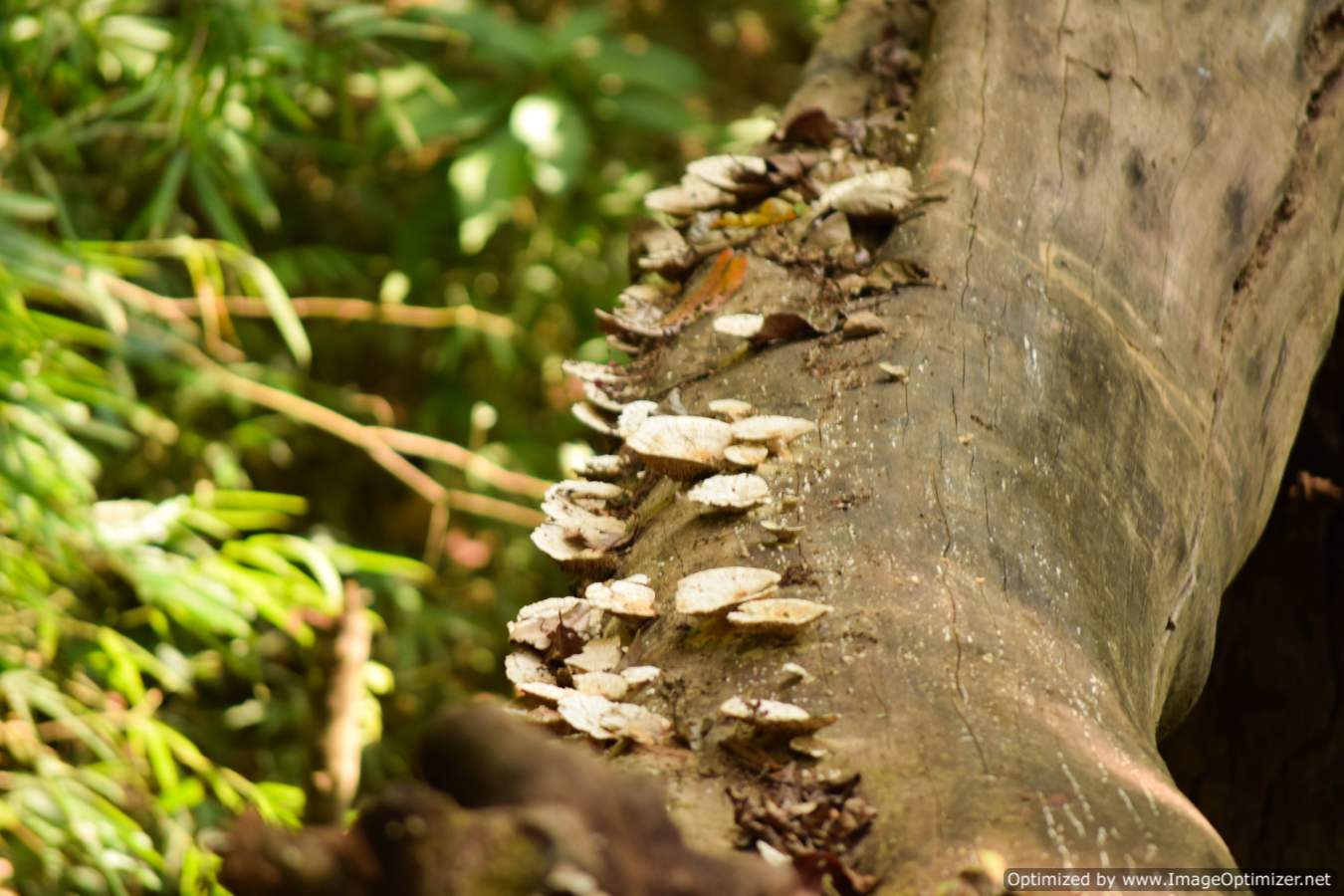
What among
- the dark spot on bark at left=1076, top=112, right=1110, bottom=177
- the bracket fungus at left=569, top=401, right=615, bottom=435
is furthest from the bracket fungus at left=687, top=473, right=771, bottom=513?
the dark spot on bark at left=1076, top=112, right=1110, bottom=177

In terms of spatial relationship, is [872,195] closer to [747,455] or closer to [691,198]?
[691,198]

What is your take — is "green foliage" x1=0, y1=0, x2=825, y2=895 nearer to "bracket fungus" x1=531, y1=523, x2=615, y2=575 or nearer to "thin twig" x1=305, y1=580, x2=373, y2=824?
"thin twig" x1=305, y1=580, x2=373, y2=824

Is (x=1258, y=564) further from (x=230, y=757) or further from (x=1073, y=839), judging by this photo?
(x=230, y=757)

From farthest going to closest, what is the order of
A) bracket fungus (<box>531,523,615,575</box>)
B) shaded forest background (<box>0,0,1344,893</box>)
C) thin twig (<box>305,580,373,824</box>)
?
thin twig (<box>305,580,373,824</box>) < shaded forest background (<box>0,0,1344,893</box>) < bracket fungus (<box>531,523,615,575</box>)

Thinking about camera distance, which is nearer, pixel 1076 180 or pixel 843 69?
pixel 1076 180

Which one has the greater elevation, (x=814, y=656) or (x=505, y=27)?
(x=505, y=27)

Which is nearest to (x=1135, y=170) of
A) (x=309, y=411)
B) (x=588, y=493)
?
(x=588, y=493)

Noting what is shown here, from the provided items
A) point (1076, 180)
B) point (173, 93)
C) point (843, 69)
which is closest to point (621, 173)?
point (173, 93)
